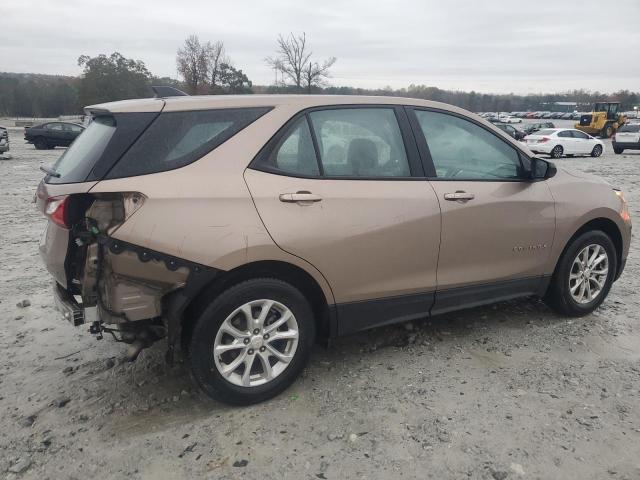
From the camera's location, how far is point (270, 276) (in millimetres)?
2996

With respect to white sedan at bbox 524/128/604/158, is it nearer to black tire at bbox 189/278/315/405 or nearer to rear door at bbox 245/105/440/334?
rear door at bbox 245/105/440/334

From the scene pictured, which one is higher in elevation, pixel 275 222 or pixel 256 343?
pixel 275 222

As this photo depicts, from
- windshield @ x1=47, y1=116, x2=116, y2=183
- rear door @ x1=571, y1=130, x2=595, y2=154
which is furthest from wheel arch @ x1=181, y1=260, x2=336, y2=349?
rear door @ x1=571, y1=130, x2=595, y2=154

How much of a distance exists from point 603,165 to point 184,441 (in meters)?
21.2

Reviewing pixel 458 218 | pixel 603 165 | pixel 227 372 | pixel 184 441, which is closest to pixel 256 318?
pixel 227 372

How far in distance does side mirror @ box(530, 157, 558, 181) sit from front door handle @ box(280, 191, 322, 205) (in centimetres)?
177

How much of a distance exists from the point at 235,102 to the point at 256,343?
4.62 ft

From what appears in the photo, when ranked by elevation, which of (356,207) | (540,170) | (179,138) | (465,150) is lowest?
(356,207)

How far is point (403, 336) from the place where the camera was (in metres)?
3.98

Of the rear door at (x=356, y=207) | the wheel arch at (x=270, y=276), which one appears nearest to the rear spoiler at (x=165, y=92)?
the rear door at (x=356, y=207)

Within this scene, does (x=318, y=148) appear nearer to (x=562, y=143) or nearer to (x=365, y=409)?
(x=365, y=409)

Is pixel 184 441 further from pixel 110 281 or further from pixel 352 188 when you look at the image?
pixel 352 188

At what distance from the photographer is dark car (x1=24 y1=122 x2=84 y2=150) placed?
87.1 ft

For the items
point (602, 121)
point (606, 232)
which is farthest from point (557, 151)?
point (606, 232)
